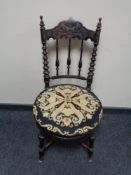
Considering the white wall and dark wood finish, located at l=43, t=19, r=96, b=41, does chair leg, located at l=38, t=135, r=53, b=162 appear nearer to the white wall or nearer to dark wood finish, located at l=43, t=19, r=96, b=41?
the white wall

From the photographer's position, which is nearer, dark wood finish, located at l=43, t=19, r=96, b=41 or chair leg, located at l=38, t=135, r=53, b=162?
dark wood finish, located at l=43, t=19, r=96, b=41

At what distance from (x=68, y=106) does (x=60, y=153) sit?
454 millimetres

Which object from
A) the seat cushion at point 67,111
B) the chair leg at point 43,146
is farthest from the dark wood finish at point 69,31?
the chair leg at point 43,146

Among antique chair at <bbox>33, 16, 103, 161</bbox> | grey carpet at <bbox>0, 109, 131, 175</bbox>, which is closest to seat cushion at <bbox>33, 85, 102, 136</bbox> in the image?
antique chair at <bbox>33, 16, 103, 161</bbox>

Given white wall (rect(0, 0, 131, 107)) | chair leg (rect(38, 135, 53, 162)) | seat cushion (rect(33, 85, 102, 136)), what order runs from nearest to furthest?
1. seat cushion (rect(33, 85, 102, 136))
2. white wall (rect(0, 0, 131, 107))
3. chair leg (rect(38, 135, 53, 162))

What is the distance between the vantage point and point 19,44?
61.6 inches

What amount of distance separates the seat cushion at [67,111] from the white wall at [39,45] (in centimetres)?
30

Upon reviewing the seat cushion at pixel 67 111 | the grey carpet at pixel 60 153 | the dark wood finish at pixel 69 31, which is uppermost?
the dark wood finish at pixel 69 31

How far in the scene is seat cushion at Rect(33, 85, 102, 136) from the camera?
4.21ft

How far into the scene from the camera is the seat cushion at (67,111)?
128 centimetres

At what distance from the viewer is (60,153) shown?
1639mm

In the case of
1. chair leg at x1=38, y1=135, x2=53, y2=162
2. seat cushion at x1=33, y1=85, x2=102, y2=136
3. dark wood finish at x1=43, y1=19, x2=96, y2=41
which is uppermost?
dark wood finish at x1=43, y1=19, x2=96, y2=41

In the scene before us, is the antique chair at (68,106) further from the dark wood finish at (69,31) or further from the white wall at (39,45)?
the white wall at (39,45)

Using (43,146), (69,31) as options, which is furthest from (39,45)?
(43,146)
